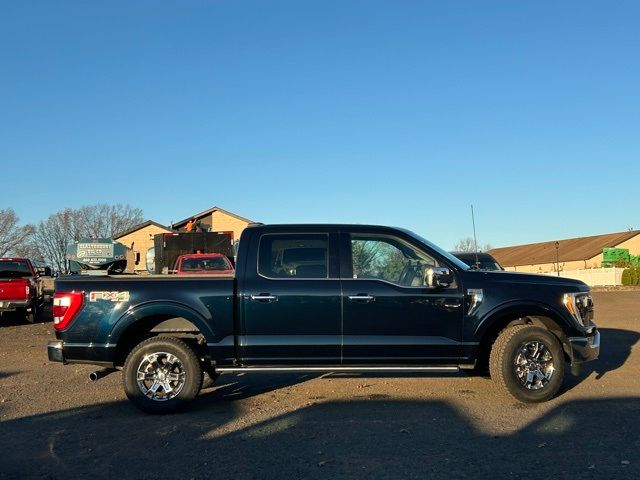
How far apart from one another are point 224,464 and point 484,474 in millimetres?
2005

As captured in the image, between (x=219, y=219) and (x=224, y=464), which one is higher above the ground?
(x=219, y=219)

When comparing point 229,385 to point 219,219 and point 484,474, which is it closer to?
point 484,474

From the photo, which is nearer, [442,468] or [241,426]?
[442,468]

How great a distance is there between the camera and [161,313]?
21.3 feet

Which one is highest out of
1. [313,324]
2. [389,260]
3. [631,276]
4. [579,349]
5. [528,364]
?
[389,260]

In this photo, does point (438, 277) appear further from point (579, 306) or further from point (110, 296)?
point (110, 296)

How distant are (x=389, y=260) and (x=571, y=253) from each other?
237 ft

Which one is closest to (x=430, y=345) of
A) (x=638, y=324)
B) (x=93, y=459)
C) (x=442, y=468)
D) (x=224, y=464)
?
(x=442, y=468)

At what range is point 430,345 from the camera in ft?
21.2

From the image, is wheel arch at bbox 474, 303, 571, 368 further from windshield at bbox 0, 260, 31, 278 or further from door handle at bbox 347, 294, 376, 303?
windshield at bbox 0, 260, 31, 278

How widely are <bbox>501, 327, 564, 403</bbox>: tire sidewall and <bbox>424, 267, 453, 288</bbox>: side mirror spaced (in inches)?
37.3

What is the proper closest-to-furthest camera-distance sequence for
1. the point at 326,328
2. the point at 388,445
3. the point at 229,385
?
the point at 388,445, the point at 326,328, the point at 229,385

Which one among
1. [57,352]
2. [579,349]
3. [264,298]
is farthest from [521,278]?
[57,352]

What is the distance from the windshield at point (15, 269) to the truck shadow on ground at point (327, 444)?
12980 mm
